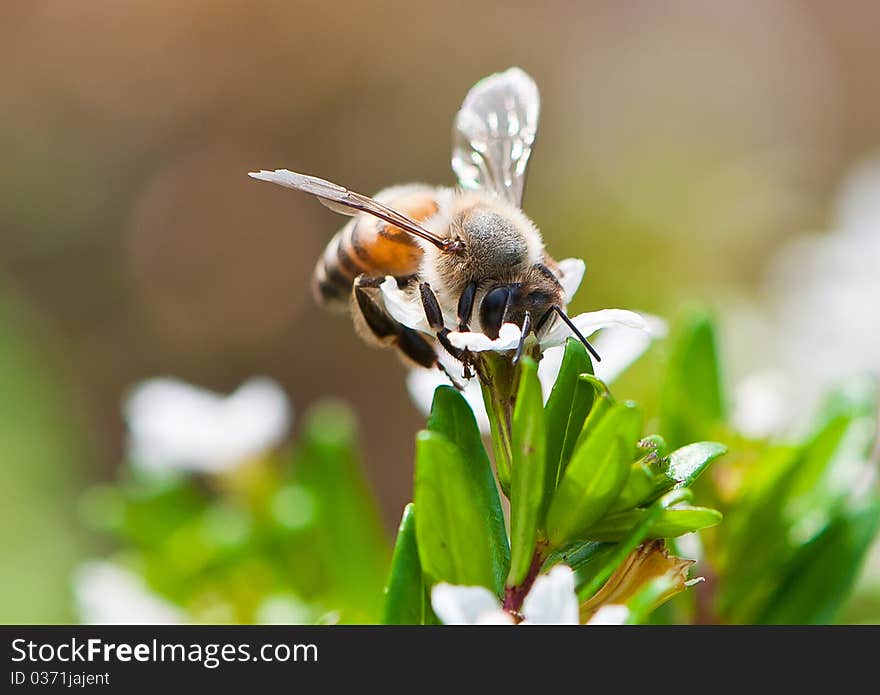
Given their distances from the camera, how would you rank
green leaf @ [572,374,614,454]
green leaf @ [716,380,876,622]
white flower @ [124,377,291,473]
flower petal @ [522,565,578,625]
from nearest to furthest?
flower petal @ [522,565,578,625] → green leaf @ [572,374,614,454] → green leaf @ [716,380,876,622] → white flower @ [124,377,291,473]

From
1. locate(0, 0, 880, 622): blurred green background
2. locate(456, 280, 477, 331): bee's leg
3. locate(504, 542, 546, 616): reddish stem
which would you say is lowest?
locate(504, 542, 546, 616): reddish stem

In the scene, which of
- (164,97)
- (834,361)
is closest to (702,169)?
(834,361)

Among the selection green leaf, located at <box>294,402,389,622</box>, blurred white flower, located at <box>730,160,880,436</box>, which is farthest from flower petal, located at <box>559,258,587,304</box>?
blurred white flower, located at <box>730,160,880,436</box>

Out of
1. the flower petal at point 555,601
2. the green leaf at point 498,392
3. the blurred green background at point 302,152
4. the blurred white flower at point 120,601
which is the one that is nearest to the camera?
the flower petal at point 555,601

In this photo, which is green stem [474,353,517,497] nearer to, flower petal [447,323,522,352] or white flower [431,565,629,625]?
flower petal [447,323,522,352]

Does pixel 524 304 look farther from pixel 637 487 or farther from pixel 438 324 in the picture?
pixel 637 487

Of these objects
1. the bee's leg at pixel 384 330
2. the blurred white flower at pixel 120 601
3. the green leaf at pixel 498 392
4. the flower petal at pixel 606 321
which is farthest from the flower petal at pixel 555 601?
the blurred white flower at pixel 120 601

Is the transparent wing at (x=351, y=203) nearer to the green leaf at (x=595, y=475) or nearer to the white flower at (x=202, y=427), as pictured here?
the green leaf at (x=595, y=475)

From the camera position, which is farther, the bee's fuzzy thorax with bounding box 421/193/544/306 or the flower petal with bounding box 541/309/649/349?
the bee's fuzzy thorax with bounding box 421/193/544/306
